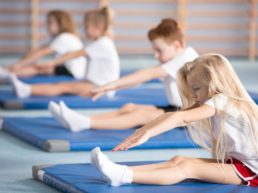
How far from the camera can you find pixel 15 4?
13992 mm

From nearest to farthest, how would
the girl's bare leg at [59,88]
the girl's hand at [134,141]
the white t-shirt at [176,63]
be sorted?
Answer: 1. the girl's hand at [134,141]
2. the white t-shirt at [176,63]
3. the girl's bare leg at [59,88]

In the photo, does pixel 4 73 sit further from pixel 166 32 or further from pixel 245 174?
pixel 245 174

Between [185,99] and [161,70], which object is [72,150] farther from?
[185,99]

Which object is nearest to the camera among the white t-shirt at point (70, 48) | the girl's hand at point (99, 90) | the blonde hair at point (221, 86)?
the blonde hair at point (221, 86)

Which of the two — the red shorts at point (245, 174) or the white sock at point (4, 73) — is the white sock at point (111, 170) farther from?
→ the white sock at point (4, 73)

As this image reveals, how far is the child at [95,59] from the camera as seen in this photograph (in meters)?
7.80

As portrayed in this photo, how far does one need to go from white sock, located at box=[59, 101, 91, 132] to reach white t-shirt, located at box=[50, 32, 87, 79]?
127 inches

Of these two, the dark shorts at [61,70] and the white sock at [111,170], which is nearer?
the white sock at [111,170]

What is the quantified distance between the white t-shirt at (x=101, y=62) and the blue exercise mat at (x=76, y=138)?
1597 millimetres

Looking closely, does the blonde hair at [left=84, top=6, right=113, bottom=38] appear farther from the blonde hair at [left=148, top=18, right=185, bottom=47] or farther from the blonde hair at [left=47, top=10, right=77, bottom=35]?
the blonde hair at [left=148, top=18, right=185, bottom=47]

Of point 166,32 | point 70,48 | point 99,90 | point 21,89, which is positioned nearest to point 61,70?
point 70,48

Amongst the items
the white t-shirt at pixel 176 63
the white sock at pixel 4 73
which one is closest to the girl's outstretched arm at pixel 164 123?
the white t-shirt at pixel 176 63

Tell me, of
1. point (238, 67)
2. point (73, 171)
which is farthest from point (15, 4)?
point (73, 171)

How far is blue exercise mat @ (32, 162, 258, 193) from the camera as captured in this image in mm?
4016
